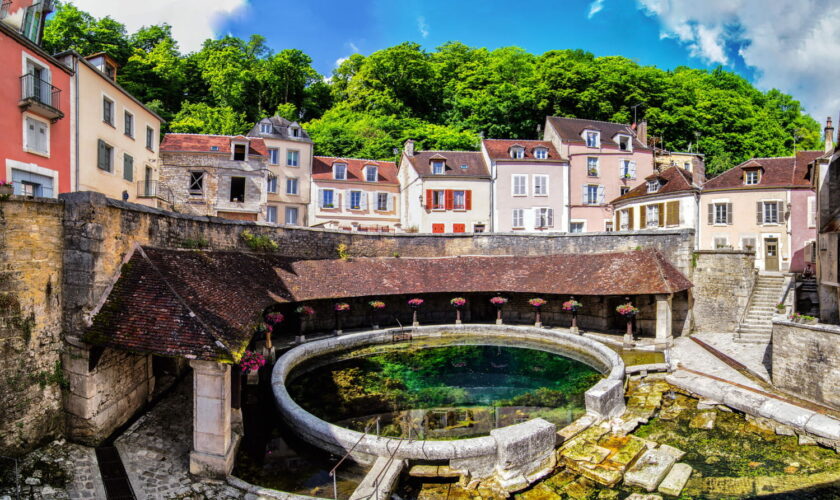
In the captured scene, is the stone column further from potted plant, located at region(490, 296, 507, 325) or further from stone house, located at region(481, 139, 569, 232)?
stone house, located at region(481, 139, 569, 232)

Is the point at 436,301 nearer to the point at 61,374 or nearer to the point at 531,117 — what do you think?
the point at 61,374

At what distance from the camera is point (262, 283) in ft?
47.2

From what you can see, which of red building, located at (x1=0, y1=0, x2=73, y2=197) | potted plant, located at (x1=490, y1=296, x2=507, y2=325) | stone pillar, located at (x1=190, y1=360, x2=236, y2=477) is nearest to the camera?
stone pillar, located at (x1=190, y1=360, x2=236, y2=477)

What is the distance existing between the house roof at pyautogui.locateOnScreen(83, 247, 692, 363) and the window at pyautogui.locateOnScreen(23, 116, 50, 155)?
245 inches

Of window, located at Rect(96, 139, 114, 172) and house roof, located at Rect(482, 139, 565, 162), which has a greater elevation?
house roof, located at Rect(482, 139, 565, 162)

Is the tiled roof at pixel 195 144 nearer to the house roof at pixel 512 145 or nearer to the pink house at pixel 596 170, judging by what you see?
the house roof at pixel 512 145

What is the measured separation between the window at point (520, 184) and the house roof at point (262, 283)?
7930 millimetres

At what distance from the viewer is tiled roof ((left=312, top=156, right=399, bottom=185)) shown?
99.0 ft

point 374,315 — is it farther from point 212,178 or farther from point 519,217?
point 519,217

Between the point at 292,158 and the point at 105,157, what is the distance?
529 inches

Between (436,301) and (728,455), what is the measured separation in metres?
13.7

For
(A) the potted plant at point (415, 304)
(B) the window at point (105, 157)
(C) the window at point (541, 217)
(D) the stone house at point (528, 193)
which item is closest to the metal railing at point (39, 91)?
(B) the window at point (105, 157)

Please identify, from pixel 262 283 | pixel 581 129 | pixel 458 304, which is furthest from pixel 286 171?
pixel 581 129

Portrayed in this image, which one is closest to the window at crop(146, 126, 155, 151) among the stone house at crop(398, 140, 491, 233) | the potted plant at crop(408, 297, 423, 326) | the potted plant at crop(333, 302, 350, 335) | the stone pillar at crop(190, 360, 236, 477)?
the potted plant at crop(333, 302, 350, 335)
